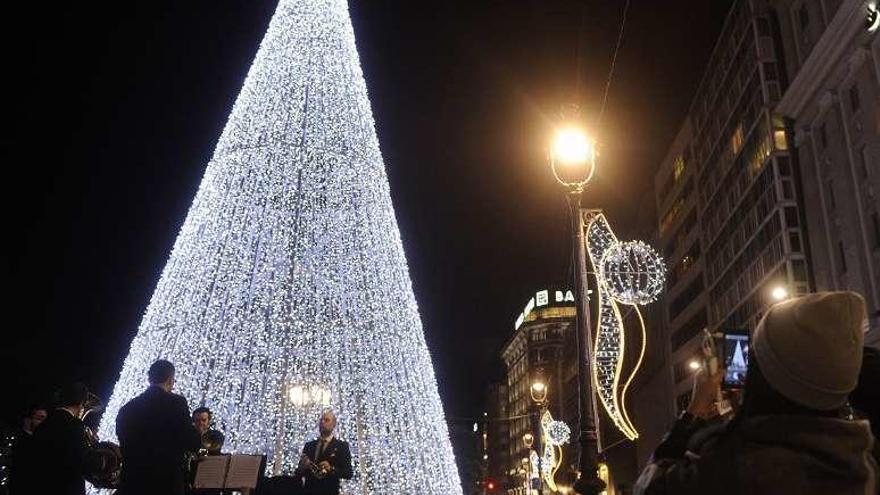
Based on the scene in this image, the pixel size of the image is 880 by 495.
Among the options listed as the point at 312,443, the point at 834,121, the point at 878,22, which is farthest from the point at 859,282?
the point at 312,443

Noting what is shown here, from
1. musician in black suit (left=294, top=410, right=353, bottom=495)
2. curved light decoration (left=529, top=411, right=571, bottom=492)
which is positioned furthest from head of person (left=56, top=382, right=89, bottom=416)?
curved light decoration (left=529, top=411, right=571, bottom=492)

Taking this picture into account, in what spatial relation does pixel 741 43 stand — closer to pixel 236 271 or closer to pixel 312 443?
pixel 236 271

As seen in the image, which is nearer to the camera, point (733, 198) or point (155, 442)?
point (155, 442)

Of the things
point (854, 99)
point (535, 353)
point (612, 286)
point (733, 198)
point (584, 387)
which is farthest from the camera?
point (535, 353)

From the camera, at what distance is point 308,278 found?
14055 mm

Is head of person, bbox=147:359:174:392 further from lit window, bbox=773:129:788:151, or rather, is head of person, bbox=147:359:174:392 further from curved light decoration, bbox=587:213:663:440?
lit window, bbox=773:129:788:151

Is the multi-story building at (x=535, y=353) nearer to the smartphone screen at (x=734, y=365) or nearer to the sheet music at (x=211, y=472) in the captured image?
the sheet music at (x=211, y=472)

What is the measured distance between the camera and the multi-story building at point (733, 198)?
133 feet

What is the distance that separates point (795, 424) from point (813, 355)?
0.55 feet

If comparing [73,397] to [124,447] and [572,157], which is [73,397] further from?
[572,157]

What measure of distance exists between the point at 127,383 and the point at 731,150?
45148mm

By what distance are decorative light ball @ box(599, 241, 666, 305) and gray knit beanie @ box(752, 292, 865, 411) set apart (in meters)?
11.6

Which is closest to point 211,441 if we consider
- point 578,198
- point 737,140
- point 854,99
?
point 578,198

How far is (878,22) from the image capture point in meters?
26.5
